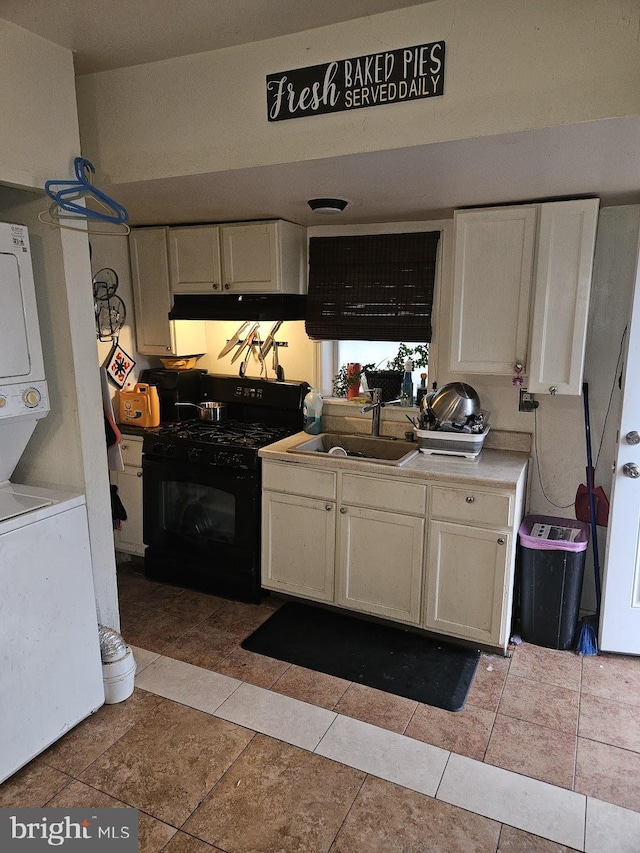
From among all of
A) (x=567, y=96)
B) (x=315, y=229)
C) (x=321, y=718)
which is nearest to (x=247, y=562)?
(x=321, y=718)

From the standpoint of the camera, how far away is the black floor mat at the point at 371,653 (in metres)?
2.63

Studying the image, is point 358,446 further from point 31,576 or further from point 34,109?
point 34,109

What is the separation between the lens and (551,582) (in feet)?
9.32

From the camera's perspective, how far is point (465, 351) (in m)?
2.94

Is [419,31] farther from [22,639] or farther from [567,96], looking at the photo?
[22,639]

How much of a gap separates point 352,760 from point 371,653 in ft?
2.36

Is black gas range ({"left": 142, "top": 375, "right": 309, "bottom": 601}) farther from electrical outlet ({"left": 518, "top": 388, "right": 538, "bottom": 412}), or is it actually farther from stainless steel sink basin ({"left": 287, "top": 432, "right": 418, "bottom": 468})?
electrical outlet ({"left": 518, "top": 388, "right": 538, "bottom": 412})

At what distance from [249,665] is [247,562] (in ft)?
2.14

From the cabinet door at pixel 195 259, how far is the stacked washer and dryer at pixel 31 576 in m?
1.52

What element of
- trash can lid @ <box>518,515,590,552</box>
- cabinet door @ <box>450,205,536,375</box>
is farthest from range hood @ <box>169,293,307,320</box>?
trash can lid @ <box>518,515,590,552</box>

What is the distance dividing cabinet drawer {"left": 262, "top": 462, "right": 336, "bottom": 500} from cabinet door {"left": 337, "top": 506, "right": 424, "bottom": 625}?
14 centimetres

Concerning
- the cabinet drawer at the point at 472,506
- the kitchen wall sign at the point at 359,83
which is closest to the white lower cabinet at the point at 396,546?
the cabinet drawer at the point at 472,506

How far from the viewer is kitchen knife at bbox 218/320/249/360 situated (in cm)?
386

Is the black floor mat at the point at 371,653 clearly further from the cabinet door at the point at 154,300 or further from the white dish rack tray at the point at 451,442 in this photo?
the cabinet door at the point at 154,300
